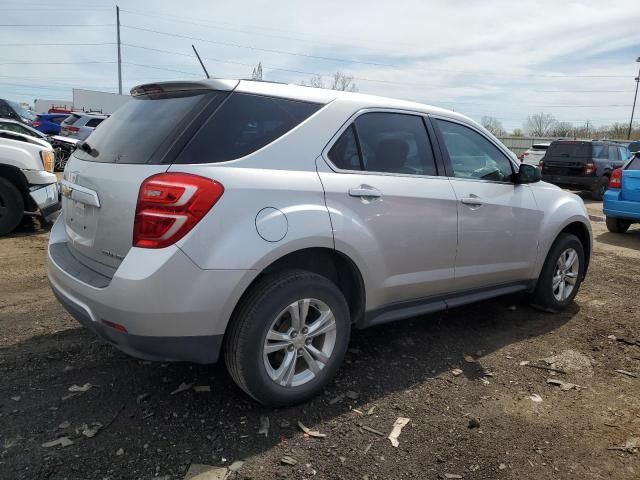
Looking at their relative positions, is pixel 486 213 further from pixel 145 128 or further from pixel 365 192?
pixel 145 128

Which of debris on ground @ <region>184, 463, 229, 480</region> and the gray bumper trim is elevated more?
the gray bumper trim

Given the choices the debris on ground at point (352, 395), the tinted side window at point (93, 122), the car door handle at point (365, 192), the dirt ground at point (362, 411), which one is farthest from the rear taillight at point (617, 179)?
the tinted side window at point (93, 122)

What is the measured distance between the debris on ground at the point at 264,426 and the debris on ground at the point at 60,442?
3.13 feet

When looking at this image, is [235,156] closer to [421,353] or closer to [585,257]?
[421,353]

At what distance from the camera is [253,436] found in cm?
273

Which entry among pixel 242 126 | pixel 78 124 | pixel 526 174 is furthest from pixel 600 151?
pixel 78 124

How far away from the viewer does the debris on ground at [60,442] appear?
2.59m

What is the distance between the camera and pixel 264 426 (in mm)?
2826

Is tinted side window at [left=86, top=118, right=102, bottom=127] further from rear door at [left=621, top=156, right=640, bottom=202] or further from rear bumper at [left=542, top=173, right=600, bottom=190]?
rear door at [left=621, top=156, right=640, bottom=202]

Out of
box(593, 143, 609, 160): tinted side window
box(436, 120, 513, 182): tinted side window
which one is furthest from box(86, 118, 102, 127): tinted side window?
box(436, 120, 513, 182): tinted side window

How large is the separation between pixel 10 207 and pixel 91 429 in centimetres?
537

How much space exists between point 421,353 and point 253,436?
1584 mm

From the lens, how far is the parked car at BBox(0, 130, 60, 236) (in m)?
6.87

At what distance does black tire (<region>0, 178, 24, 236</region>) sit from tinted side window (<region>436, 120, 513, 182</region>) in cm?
583
